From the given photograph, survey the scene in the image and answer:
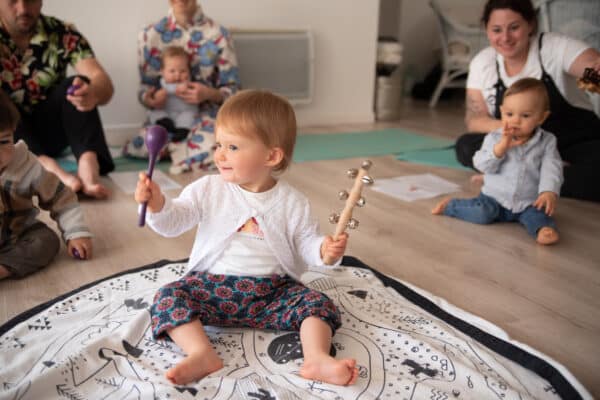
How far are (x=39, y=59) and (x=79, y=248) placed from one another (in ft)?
3.07

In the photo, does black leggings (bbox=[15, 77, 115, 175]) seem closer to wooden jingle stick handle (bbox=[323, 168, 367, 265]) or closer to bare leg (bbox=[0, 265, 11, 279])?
bare leg (bbox=[0, 265, 11, 279])

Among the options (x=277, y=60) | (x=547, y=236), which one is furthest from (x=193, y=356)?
(x=277, y=60)

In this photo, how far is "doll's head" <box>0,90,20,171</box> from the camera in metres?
1.16

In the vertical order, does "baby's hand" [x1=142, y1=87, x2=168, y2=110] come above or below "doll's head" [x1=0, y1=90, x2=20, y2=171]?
below

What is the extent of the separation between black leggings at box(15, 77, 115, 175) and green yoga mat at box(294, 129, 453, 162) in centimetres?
92

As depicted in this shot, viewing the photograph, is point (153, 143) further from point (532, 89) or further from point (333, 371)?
point (532, 89)

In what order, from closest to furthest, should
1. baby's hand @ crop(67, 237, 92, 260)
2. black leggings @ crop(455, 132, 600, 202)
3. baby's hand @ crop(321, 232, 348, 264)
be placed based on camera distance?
1. baby's hand @ crop(321, 232, 348, 264)
2. baby's hand @ crop(67, 237, 92, 260)
3. black leggings @ crop(455, 132, 600, 202)

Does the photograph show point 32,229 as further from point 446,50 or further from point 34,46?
point 446,50

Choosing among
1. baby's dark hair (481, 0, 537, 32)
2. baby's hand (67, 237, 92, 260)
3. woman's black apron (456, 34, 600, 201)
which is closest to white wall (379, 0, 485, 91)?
woman's black apron (456, 34, 600, 201)

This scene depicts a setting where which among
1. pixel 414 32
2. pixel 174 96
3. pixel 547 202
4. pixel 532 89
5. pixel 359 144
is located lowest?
pixel 359 144

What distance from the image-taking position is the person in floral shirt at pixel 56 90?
186 cm

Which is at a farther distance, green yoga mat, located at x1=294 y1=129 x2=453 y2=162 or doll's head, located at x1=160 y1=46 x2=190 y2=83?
green yoga mat, located at x1=294 y1=129 x2=453 y2=162

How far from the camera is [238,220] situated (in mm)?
1000

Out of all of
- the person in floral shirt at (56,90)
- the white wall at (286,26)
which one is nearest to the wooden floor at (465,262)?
the person in floral shirt at (56,90)
